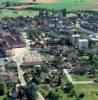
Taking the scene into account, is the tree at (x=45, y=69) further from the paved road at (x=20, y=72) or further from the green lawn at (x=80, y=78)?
the green lawn at (x=80, y=78)

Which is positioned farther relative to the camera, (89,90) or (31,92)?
(89,90)

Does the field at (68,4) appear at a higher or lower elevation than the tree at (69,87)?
lower

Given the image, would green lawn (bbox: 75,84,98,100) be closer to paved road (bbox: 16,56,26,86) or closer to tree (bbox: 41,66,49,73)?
tree (bbox: 41,66,49,73)

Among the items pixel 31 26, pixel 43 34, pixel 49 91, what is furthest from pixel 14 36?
pixel 49 91

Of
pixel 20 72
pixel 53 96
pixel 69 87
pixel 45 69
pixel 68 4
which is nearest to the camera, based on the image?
pixel 53 96

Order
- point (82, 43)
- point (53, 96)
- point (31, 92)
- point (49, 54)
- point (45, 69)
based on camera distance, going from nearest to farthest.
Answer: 1. point (31, 92)
2. point (53, 96)
3. point (45, 69)
4. point (49, 54)
5. point (82, 43)

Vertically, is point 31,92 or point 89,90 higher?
point 31,92

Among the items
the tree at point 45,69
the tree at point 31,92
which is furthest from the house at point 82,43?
the tree at point 31,92

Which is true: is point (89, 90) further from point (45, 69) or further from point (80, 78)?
point (45, 69)

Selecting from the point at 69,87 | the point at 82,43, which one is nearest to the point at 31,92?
the point at 69,87

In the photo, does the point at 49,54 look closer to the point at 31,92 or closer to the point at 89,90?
the point at 89,90

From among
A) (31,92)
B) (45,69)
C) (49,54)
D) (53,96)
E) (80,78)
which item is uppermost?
(31,92)

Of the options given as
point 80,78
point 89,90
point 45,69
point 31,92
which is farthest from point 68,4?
point 31,92
